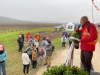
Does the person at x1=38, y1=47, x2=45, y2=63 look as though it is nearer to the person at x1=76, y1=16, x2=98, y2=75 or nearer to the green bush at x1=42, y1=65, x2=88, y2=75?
the person at x1=76, y1=16, x2=98, y2=75

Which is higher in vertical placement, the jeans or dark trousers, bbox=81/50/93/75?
dark trousers, bbox=81/50/93/75

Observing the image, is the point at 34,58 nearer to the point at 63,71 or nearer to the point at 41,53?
the point at 41,53

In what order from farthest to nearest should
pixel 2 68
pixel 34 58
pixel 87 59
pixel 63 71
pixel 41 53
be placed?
pixel 41 53, pixel 34 58, pixel 2 68, pixel 87 59, pixel 63 71

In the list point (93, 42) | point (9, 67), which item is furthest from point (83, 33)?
point (9, 67)

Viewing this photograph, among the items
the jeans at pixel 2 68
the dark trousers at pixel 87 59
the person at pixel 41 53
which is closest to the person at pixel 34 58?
the person at pixel 41 53

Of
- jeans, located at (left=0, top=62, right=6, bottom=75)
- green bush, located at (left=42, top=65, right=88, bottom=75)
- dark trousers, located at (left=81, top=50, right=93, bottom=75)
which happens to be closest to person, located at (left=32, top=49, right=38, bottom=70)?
jeans, located at (left=0, top=62, right=6, bottom=75)

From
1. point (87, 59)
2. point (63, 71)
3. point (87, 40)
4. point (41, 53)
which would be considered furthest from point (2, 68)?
point (63, 71)

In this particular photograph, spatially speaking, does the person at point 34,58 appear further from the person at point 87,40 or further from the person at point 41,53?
the person at point 87,40

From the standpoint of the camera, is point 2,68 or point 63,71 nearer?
point 63,71

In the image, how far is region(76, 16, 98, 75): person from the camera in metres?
4.93

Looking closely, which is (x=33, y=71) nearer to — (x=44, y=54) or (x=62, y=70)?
(x=44, y=54)

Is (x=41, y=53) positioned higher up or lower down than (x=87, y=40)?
Result: lower down

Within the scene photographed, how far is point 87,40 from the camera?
4941 mm

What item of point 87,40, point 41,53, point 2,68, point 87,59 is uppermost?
point 87,40
